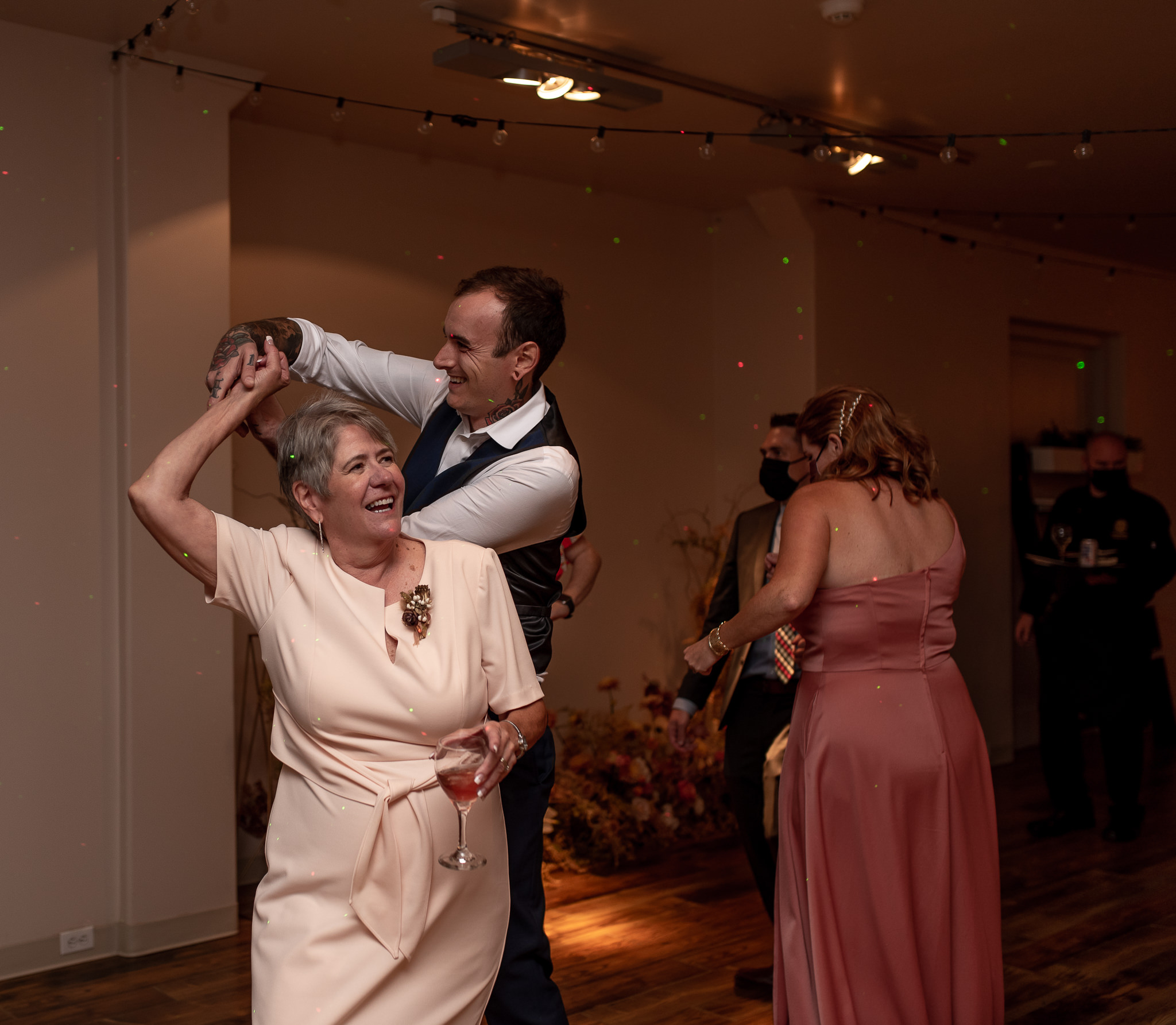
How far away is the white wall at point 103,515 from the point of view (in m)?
3.70

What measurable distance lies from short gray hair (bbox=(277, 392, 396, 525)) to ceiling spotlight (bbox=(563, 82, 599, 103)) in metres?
2.33

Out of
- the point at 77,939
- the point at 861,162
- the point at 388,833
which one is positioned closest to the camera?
the point at 388,833

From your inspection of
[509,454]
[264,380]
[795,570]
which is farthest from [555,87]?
[264,380]

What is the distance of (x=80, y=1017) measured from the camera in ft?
10.9

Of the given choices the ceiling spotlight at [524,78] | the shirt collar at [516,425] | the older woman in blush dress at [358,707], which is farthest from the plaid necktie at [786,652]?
the ceiling spotlight at [524,78]

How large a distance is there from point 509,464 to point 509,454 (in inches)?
1.8

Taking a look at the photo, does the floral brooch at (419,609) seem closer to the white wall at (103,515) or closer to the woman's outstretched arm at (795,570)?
the woman's outstretched arm at (795,570)

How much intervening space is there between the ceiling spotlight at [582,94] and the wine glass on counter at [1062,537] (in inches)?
115

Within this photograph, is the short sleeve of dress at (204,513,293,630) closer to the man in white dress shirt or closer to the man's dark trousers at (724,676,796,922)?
the man in white dress shirt

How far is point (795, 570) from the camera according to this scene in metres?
2.64

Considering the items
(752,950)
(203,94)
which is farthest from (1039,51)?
(752,950)

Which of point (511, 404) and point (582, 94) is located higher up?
point (582, 94)

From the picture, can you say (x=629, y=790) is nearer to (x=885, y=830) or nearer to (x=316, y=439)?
(x=885, y=830)

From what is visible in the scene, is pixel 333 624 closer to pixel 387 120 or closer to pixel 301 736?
pixel 301 736
